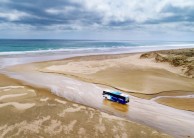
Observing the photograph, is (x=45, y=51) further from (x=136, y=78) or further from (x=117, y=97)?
(x=117, y=97)

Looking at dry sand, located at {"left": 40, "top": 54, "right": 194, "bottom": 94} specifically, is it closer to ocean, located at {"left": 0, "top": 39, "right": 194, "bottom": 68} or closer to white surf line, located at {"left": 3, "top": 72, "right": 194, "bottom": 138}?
white surf line, located at {"left": 3, "top": 72, "right": 194, "bottom": 138}

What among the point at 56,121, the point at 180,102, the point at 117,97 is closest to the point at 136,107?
the point at 117,97

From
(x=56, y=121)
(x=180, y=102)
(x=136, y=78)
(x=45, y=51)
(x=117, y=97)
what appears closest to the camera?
(x=56, y=121)

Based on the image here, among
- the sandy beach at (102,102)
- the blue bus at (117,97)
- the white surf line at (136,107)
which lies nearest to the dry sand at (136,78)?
the sandy beach at (102,102)

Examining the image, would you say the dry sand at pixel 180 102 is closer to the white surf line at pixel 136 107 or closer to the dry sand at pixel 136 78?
the white surf line at pixel 136 107

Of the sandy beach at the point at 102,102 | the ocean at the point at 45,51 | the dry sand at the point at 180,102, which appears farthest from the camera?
the ocean at the point at 45,51

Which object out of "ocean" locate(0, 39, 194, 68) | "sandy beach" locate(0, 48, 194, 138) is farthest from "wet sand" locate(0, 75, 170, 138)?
"ocean" locate(0, 39, 194, 68)
